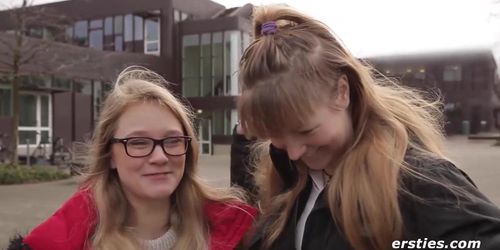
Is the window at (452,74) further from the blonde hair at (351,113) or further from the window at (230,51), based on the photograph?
the blonde hair at (351,113)

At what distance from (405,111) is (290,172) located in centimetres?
46

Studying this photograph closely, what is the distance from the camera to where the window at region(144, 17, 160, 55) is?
104 feet

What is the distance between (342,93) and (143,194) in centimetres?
91

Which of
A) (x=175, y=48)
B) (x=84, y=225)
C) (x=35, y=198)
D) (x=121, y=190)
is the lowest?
(x=35, y=198)

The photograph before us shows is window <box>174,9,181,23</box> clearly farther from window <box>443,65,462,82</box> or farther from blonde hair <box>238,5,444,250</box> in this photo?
blonde hair <box>238,5,444,250</box>

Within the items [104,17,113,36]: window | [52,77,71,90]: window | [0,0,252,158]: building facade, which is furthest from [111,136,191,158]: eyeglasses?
[104,17,113,36]: window

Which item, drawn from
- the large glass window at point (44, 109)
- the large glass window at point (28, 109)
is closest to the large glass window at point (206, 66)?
the large glass window at point (44, 109)

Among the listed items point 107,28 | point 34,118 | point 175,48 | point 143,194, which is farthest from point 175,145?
point 107,28

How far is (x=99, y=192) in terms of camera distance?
212cm

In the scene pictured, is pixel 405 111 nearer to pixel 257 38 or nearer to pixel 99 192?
pixel 257 38

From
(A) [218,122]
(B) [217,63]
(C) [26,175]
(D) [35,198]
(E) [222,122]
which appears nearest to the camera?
(D) [35,198]

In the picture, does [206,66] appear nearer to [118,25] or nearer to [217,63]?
[217,63]

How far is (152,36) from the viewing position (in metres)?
31.9

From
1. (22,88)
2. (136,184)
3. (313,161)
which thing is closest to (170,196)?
(136,184)
